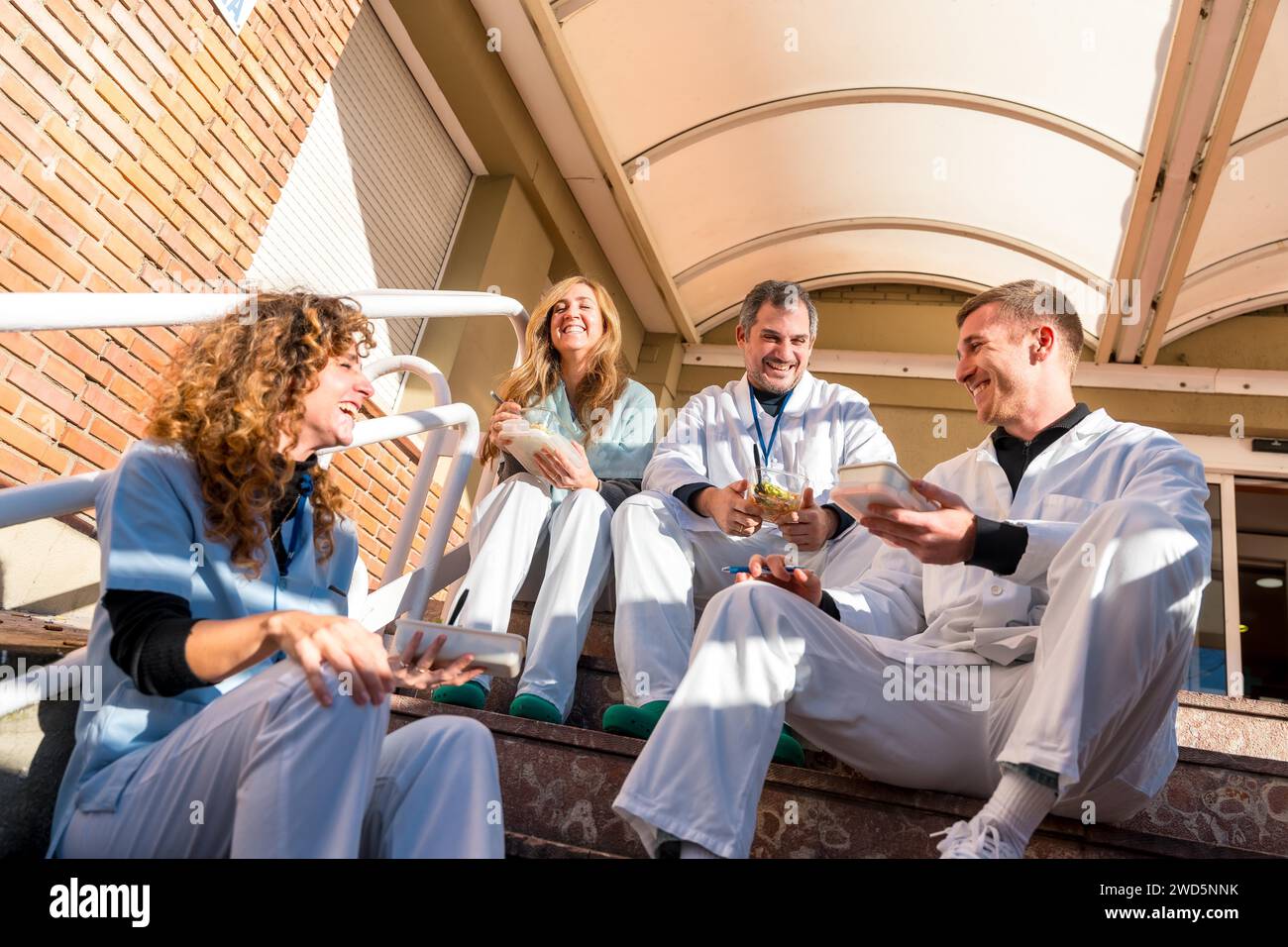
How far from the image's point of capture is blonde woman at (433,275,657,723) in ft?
7.80

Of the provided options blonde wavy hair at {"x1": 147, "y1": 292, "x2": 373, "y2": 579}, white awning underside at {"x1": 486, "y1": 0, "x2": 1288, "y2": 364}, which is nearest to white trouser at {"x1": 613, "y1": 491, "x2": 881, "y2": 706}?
blonde wavy hair at {"x1": 147, "y1": 292, "x2": 373, "y2": 579}

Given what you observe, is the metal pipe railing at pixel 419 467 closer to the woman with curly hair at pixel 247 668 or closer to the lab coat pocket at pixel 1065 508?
the woman with curly hair at pixel 247 668

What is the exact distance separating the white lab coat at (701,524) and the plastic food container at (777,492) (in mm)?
285

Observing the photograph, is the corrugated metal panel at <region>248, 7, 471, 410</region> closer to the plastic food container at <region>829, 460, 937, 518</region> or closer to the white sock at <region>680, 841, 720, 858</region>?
the plastic food container at <region>829, 460, 937, 518</region>

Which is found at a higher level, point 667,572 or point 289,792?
point 667,572

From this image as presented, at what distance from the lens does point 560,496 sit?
2879mm

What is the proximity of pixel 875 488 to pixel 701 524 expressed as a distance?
101 cm

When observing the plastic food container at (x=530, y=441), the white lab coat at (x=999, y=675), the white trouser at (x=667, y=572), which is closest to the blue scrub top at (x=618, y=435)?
the plastic food container at (x=530, y=441)

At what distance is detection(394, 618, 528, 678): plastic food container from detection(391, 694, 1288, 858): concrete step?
22.2 inches

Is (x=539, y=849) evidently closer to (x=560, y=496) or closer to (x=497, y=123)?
(x=560, y=496)

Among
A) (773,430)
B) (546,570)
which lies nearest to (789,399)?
(773,430)

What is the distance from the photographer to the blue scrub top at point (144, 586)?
1.33m
